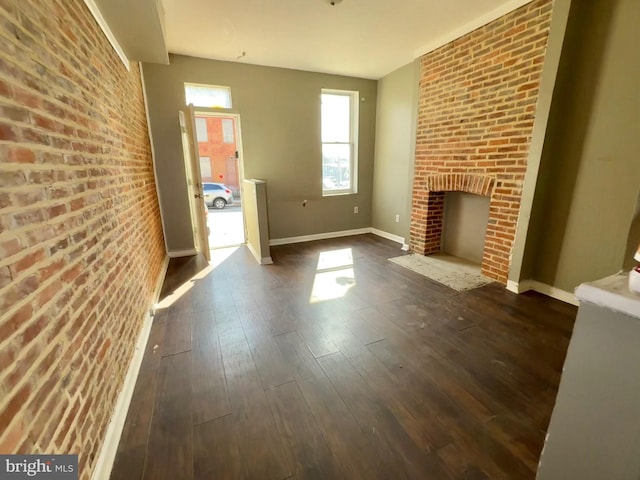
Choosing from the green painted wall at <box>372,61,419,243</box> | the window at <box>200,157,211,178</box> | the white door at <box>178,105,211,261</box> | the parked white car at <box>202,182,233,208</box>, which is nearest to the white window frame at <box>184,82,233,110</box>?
the white door at <box>178,105,211,261</box>

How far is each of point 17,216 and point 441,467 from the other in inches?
73.9

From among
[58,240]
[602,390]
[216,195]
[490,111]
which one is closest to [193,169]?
[58,240]

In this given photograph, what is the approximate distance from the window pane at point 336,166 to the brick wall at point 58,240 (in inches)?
133

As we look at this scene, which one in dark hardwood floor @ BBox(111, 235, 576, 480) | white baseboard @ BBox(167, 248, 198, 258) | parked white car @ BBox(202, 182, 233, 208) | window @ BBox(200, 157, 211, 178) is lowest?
dark hardwood floor @ BBox(111, 235, 576, 480)

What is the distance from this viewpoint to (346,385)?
1726mm

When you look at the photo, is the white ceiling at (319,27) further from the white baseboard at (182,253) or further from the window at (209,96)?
the white baseboard at (182,253)

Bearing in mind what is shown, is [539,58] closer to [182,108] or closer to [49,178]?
[49,178]

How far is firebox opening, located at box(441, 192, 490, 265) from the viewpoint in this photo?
11.9ft

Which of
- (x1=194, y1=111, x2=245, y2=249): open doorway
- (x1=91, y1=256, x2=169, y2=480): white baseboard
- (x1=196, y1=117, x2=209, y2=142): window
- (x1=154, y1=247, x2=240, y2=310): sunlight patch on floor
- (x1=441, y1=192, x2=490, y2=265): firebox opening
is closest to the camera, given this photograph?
(x1=91, y1=256, x2=169, y2=480): white baseboard

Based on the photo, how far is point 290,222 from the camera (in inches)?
189

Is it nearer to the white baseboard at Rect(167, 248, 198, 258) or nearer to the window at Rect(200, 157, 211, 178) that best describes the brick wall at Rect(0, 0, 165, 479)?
the white baseboard at Rect(167, 248, 198, 258)

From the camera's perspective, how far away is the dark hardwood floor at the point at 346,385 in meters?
1.29

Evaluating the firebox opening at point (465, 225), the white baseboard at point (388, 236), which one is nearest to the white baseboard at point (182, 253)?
the white baseboard at point (388, 236)

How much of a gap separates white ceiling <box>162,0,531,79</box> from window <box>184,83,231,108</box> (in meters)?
0.41
